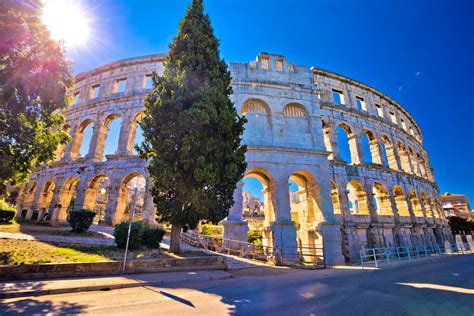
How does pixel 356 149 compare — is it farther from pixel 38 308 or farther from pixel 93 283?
pixel 38 308

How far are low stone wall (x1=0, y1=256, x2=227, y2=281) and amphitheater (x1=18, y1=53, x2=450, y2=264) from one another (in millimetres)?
4261

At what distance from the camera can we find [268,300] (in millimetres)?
5188

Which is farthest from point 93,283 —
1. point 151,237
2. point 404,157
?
point 404,157

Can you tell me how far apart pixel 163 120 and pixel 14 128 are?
6.35 meters

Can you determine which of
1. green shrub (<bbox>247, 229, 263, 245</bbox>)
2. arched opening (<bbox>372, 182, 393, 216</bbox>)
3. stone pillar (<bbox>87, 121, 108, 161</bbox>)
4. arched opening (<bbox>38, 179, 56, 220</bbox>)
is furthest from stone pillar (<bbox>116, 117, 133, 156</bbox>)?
arched opening (<bbox>372, 182, 393, 216</bbox>)

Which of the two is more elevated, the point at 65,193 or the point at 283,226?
the point at 65,193

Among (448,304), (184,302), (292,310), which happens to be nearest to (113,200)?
(184,302)

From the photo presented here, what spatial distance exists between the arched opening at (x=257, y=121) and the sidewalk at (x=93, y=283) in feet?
31.1

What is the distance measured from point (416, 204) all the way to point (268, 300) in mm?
24953

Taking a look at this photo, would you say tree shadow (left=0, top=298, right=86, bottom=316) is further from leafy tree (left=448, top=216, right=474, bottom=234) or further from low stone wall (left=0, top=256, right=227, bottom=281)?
leafy tree (left=448, top=216, right=474, bottom=234)

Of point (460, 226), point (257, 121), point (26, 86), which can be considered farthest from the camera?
point (460, 226)

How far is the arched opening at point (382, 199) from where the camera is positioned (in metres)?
19.5

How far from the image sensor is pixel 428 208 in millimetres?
24047

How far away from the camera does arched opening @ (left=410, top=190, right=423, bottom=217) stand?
22.0 metres
